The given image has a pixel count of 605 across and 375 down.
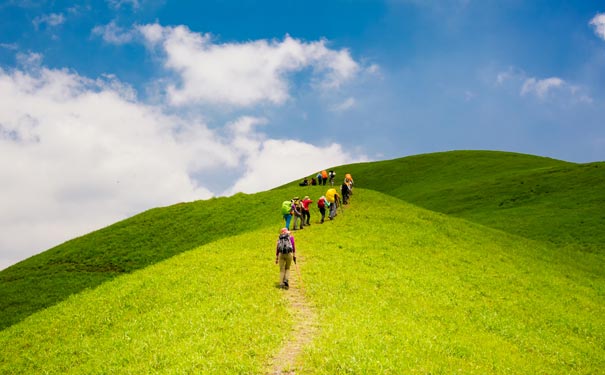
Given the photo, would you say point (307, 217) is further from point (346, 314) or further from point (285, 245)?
point (346, 314)

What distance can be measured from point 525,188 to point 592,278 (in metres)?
41.3

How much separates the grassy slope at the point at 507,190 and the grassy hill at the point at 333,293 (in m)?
0.69

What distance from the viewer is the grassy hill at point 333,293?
16.9 meters

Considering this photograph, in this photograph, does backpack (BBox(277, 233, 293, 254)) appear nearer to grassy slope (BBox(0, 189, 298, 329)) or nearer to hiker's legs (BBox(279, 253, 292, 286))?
hiker's legs (BBox(279, 253, 292, 286))

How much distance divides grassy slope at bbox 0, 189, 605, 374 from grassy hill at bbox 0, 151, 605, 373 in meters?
0.11

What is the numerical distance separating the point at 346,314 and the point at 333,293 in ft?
11.7

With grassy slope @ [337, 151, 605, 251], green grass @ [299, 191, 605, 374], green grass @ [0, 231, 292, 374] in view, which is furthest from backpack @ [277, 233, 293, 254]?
grassy slope @ [337, 151, 605, 251]

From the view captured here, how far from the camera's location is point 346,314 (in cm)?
1958

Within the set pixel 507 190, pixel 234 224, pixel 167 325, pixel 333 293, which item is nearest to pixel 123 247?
pixel 234 224

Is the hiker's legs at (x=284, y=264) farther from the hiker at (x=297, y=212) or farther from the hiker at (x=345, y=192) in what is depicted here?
the hiker at (x=345, y=192)

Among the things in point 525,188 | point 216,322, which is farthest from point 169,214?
point 525,188

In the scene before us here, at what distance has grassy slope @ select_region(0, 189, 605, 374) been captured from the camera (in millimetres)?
16031

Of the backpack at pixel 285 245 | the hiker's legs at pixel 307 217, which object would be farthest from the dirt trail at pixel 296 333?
the hiker's legs at pixel 307 217

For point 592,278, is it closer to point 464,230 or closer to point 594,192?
point 464,230
